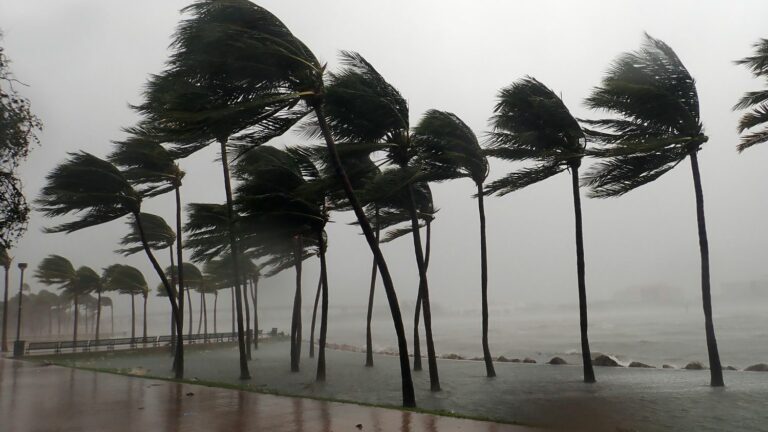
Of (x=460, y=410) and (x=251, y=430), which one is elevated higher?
(x=251, y=430)

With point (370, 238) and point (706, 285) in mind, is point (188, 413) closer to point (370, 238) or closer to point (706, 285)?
point (370, 238)

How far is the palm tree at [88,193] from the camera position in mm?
16891

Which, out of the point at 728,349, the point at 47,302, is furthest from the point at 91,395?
the point at 47,302

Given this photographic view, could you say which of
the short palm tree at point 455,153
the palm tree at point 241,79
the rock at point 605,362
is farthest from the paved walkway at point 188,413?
the rock at point 605,362

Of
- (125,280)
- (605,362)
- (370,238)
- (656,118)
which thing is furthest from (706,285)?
(125,280)

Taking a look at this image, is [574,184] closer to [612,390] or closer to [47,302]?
[612,390]

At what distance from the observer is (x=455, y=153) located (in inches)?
601

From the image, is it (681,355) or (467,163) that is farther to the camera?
(681,355)

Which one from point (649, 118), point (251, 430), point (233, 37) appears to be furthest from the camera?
point (649, 118)

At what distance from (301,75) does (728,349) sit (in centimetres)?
2763

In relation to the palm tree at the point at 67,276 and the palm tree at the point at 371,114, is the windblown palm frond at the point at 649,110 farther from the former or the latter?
the palm tree at the point at 67,276

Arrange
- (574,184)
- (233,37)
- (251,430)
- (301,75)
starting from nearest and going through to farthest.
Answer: (251,430)
(233,37)
(301,75)
(574,184)

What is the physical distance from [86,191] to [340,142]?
994cm

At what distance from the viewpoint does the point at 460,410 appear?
32.8ft
